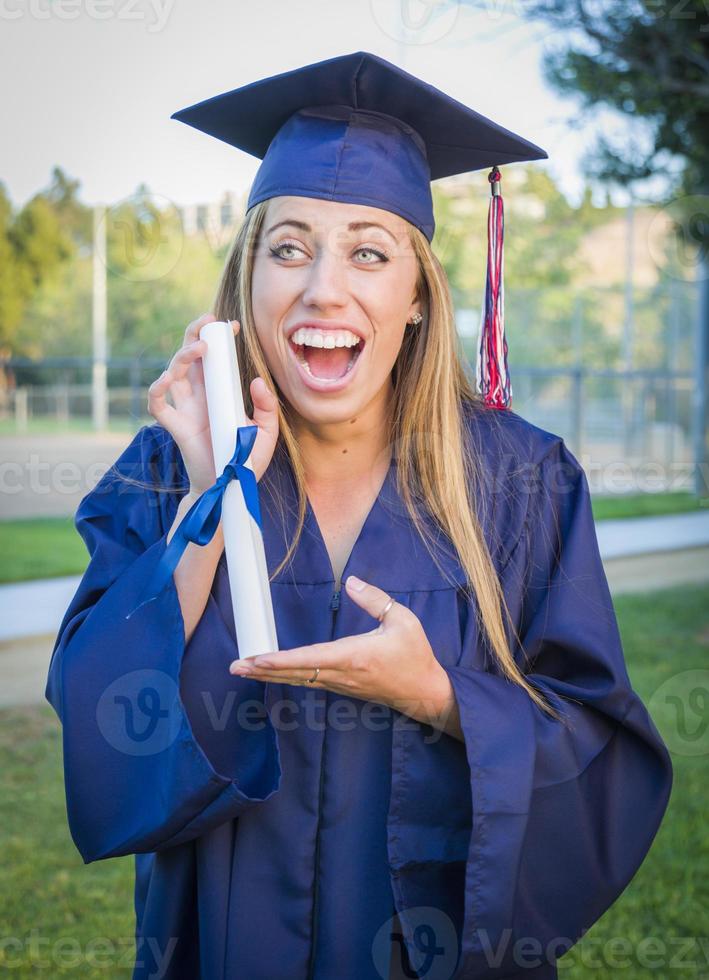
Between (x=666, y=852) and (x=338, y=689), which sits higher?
(x=338, y=689)

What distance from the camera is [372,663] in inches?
65.8

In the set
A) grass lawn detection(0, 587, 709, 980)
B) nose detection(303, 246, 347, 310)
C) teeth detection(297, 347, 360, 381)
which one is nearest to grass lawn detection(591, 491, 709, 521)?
grass lawn detection(0, 587, 709, 980)

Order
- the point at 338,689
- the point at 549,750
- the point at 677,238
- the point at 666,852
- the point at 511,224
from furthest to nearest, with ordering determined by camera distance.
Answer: the point at 511,224 → the point at 677,238 → the point at 666,852 → the point at 549,750 → the point at 338,689

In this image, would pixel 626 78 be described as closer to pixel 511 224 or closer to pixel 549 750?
pixel 549 750

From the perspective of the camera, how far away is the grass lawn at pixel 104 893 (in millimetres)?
3549

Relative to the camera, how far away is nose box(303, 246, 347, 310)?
6.35ft

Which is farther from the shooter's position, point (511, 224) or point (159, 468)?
point (511, 224)

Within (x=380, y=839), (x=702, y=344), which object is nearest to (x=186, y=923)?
(x=380, y=839)

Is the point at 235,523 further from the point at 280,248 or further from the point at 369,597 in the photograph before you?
the point at 280,248

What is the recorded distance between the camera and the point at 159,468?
2.15 metres

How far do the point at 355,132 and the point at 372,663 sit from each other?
1.08 metres

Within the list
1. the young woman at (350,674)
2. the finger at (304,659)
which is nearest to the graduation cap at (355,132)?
the young woman at (350,674)

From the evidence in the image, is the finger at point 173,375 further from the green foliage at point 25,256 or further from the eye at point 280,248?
the green foliage at point 25,256

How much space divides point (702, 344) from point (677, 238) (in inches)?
169
